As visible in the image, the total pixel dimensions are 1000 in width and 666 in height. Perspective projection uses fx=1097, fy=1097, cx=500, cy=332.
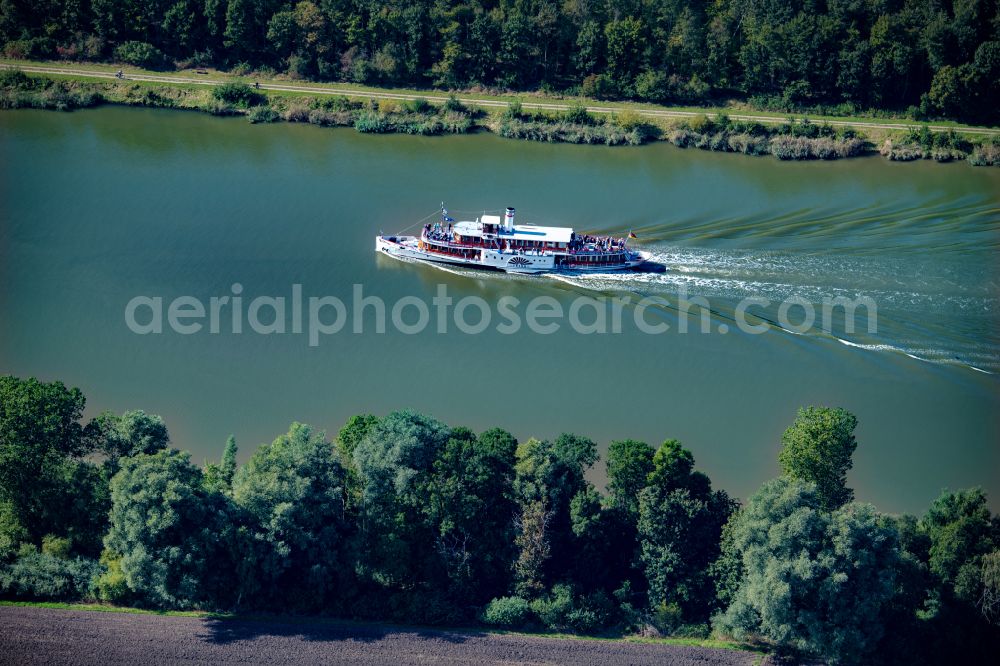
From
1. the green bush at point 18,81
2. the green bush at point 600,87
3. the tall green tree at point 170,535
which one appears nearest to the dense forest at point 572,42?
the green bush at point 600,87

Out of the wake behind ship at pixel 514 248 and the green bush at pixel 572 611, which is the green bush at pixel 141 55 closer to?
the wake behind ship at pixel 514 248

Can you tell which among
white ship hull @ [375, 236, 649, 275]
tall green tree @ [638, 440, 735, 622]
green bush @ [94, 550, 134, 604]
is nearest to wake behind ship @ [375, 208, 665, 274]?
white ship hull @ [375, 236, 649, 275]

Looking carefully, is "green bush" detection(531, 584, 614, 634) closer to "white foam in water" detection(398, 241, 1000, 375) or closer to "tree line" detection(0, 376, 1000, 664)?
"tree line" detection(0, 376, 1000, 664)

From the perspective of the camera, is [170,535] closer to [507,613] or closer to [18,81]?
[507,613]

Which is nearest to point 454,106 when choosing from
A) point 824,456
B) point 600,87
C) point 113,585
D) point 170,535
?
point 600,87

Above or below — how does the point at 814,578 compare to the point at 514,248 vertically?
below

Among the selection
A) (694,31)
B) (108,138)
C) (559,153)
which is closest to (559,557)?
(559,153)
